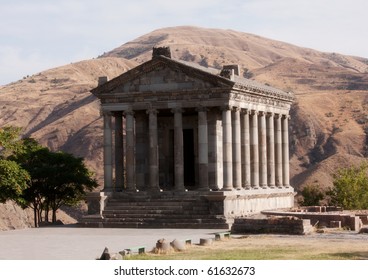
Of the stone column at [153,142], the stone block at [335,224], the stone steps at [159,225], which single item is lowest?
the stone steps at [159,225]

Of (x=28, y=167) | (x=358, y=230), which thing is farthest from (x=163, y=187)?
(x=358, y=230)

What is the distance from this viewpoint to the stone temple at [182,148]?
5128cm

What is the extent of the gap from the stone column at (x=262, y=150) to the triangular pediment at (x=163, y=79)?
822cm

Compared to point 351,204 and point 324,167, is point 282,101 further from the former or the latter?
point 324,167

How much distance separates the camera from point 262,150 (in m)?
59.7

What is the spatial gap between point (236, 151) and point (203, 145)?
2423 millimetres

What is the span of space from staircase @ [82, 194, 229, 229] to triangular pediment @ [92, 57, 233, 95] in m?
7.14

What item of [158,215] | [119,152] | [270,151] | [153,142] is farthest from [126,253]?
[270,151]

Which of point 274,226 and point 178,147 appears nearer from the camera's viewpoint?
point 274,226

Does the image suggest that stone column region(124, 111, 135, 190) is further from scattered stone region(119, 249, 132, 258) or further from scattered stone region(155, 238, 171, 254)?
scattered stone region(119, 249, 132, 258)

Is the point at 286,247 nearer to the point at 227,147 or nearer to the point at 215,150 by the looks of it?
the point at 227,147

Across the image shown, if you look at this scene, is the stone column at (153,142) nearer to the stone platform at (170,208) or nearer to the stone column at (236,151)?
the stone platform at (170,208)

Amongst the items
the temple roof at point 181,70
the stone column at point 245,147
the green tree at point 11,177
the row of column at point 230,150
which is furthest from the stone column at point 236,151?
the green tree at point 11,177

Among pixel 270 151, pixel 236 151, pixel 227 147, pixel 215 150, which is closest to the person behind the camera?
pixel 227 147
